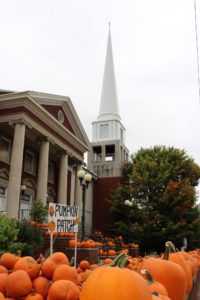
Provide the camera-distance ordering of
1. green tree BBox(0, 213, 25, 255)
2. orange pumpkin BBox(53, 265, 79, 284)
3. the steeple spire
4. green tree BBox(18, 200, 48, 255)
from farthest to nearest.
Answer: the steeple spire, green tree BBox(18, 200, 48, 255), green tree BBox(0, 213, 25, 255), orange pumpkin BBox(53, 265, 79, 284)

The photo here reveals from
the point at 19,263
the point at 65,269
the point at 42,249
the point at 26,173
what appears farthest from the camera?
the point at 26,173

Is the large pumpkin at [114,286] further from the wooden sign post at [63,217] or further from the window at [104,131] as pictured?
the window at [104,131]

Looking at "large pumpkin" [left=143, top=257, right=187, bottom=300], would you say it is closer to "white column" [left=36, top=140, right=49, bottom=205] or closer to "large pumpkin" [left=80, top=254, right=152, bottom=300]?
"large pumpkin" [left=80, top=254, right=152, bottom=300]

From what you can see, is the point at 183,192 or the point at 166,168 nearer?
the point at 183,192

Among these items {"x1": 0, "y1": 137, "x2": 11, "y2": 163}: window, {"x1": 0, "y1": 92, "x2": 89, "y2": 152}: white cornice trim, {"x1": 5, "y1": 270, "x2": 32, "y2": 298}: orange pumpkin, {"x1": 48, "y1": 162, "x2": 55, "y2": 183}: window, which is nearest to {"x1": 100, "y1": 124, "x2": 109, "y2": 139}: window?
{"x1": 48, "y1": 162, "x2": 55, "y2": 183}: window

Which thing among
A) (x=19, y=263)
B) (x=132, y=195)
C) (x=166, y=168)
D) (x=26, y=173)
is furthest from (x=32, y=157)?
(x=19, y=263)

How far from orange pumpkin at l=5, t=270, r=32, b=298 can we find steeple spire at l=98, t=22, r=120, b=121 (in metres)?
39.1

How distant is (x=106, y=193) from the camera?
37.2 metres

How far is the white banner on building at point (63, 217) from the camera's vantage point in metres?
8.25

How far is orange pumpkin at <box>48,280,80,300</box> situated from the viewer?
7.39 feet

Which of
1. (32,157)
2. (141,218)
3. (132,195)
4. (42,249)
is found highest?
(32,157)

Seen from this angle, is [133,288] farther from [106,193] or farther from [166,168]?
[106,193]

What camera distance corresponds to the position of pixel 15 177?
19094mm

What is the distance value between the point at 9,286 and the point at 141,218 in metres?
28.3
